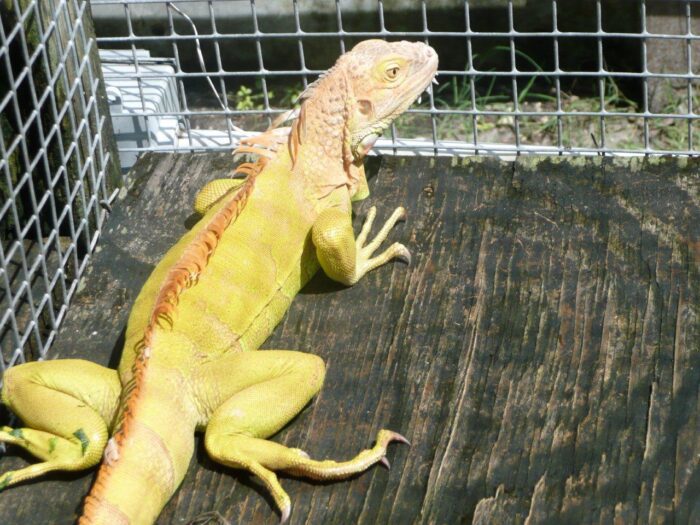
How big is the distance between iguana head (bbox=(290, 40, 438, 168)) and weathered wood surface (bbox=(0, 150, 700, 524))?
0.25 meters

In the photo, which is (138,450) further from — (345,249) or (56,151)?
(56,151)

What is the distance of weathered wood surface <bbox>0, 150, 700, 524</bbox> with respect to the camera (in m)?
3.46

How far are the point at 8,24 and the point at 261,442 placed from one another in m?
2.32

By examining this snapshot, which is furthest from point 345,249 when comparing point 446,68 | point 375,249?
point 446,68

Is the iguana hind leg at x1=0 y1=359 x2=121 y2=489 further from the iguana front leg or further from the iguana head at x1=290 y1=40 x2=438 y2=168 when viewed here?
the iguana head at x1=290 y1=40 x2=438 y2=168

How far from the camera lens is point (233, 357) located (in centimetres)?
390

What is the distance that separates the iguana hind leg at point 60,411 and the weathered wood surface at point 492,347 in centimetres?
9

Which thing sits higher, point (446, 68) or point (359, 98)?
point (359, 98)

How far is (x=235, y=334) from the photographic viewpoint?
401cm

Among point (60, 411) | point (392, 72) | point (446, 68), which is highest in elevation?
point (392, 72)

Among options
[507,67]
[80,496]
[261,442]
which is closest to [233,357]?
[261,442]

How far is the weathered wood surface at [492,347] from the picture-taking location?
11.3ft

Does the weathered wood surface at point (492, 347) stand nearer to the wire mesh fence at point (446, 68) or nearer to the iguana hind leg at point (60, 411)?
the iguana hind leg at point (60, 411)

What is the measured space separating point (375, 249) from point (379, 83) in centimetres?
80
